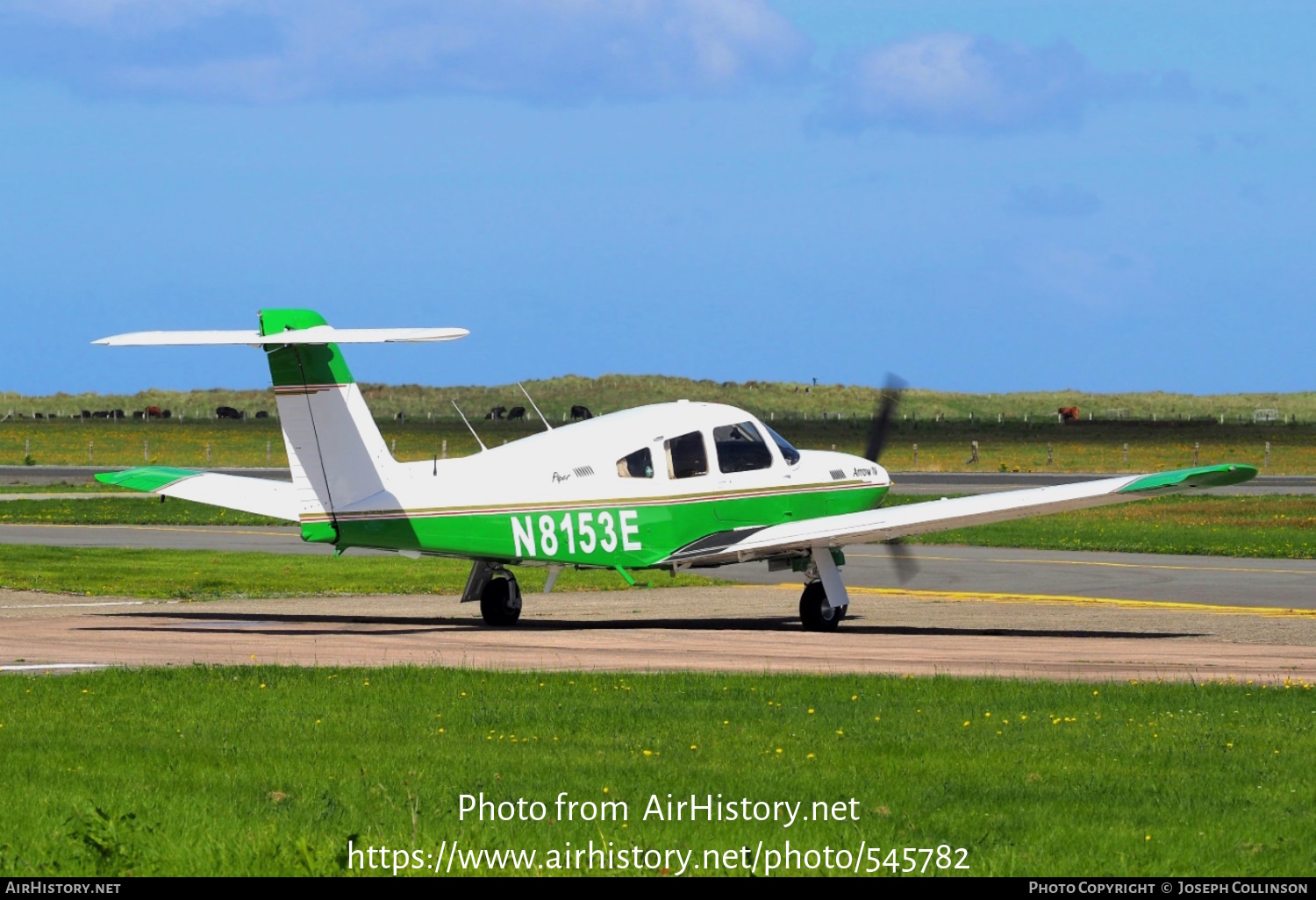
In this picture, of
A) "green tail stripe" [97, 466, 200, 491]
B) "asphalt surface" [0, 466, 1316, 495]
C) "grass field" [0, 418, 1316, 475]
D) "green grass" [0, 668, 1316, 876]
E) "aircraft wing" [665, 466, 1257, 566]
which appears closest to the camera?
"green grass" [0, 668, 1316, 876]

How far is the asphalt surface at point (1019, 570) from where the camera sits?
2862 centimetres

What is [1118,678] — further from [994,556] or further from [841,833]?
[994,556]

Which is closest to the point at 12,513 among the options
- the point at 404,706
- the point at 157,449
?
the point at 404,706

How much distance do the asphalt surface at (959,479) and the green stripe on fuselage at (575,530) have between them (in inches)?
1352

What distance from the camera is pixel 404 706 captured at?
48.5 feet

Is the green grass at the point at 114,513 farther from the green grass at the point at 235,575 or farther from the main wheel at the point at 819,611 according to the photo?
the main wheel at the point at 819,611

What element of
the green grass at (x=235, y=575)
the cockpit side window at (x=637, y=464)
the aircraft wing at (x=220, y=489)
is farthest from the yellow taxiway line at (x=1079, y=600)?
the aircraft wing at (x=220, y=489)

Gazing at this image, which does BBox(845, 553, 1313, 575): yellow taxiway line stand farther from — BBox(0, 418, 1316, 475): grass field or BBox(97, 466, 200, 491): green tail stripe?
BBox(0, 418, 1316, 475): grass field

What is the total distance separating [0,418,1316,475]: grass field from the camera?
299ft

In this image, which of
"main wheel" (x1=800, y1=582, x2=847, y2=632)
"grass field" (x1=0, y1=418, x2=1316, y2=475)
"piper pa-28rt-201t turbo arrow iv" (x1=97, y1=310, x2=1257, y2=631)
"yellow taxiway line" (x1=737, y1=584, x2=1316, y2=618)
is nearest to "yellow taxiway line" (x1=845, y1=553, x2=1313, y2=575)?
"yellow taxiway line" (x1=737, y1=584, x2=1316, y2=618)

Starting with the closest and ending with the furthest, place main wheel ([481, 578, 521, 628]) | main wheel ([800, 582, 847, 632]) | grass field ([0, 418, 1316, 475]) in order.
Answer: main wheel ([800, 582, 847, 632])
main wheel ([481, 578, 521, 628])
grass field ([0, 418, 1316, 475])

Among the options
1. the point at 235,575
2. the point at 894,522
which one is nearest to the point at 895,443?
the point at 235,575

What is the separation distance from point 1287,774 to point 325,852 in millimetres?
6596

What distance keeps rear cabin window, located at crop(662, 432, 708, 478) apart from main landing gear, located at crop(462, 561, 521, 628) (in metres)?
2.78
